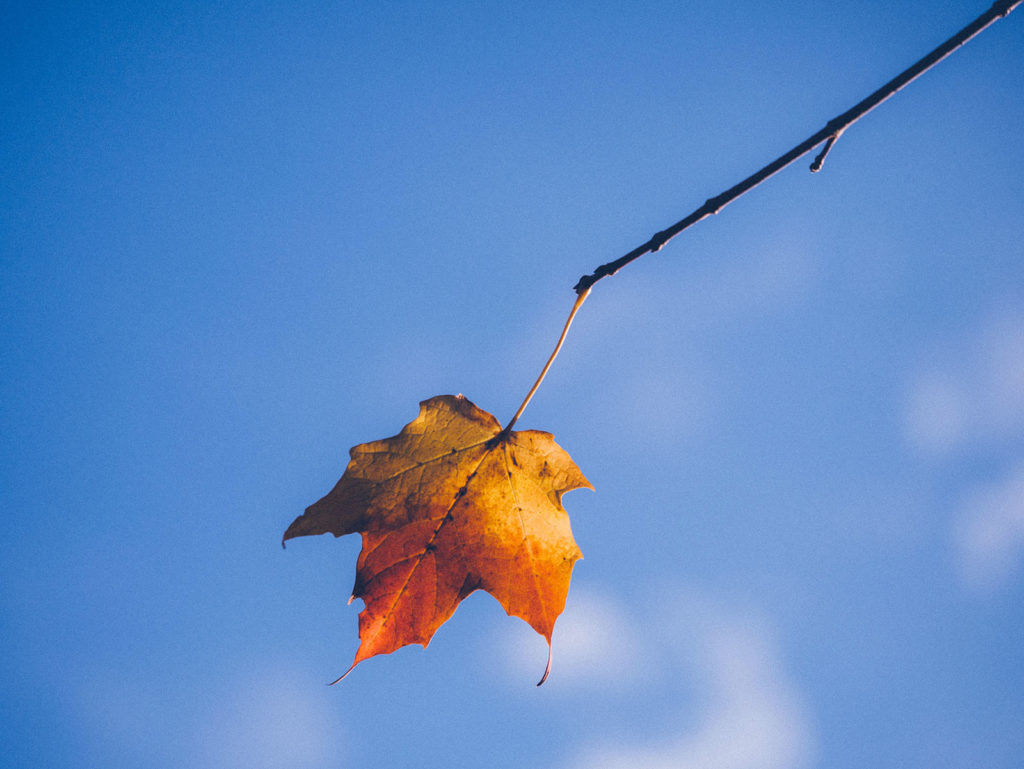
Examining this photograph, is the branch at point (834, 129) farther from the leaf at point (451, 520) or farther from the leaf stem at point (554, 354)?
the leaf at point (451, 520)

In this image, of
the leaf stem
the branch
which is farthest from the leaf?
the branch

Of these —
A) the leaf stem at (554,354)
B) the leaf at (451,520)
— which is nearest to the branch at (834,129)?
the leaf stem at (554,354)

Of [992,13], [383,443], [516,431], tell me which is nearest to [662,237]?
[992,13]

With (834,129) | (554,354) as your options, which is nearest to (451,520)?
(554,354)

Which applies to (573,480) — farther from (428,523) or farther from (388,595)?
(388,595)

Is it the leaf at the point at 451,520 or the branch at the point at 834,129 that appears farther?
the leaf at the point at 451,520
